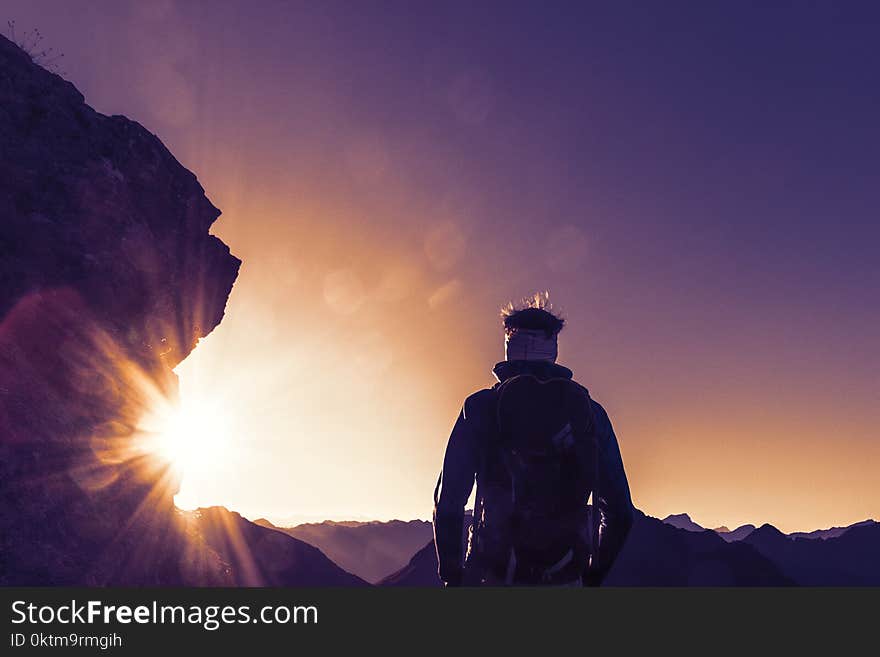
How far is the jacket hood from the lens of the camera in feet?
12.6

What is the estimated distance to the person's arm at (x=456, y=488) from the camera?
351 cm

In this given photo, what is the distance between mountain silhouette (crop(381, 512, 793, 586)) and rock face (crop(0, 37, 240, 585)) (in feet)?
242

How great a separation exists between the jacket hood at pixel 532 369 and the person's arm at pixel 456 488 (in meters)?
0.33

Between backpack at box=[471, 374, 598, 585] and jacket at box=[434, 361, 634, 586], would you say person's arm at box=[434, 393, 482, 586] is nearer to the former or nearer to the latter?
jacket at box=[434, 361, 634, 586]

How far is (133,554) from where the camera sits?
1748 centimetres

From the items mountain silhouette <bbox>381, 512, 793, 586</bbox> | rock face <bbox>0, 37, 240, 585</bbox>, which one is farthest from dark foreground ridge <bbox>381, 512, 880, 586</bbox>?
rock face <bbox>0, 37, 240, 585</bbox>

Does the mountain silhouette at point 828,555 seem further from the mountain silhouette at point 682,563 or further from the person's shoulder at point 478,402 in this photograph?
the person's shoulder at point 478,402

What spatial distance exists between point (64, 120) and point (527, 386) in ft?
67.1

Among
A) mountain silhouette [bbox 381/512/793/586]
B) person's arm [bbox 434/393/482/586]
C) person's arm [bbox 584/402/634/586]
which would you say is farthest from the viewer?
mountain silhouette [bbox 381/512/793/586]

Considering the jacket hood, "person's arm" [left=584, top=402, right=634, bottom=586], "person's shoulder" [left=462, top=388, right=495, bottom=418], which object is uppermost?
the jacket hood

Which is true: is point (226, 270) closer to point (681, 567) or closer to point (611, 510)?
point (611, 510)

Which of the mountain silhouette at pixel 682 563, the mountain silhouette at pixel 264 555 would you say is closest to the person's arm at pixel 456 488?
the mountain silhouette at pixel 264 555

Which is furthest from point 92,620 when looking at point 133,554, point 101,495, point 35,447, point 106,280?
point 106,280

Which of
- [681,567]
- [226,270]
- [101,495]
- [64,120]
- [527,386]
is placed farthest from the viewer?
[681,567]
